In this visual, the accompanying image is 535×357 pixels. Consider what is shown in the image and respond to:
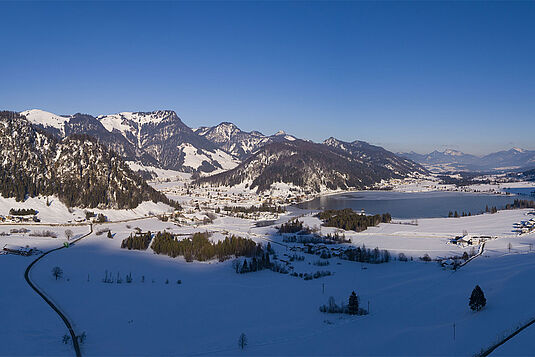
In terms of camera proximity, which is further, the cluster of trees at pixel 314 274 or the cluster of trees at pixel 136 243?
the cluster of trees at pixel 136 243

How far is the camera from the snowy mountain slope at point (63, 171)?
9762cm

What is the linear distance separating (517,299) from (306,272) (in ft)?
85.7

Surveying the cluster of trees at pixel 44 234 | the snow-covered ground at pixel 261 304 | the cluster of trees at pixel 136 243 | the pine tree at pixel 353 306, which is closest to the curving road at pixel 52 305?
the snow-covered ground at pixel 261 304

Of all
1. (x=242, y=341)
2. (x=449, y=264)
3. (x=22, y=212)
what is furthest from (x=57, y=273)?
(x=449, y=264)

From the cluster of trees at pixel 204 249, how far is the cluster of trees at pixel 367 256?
15256 millimetres

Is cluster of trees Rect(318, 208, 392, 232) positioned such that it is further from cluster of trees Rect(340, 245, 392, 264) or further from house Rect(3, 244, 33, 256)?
house Rect(3, 244, 33, 256)

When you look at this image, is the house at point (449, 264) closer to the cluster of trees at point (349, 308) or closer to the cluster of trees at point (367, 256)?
the cluster of trees at point (367, 256)

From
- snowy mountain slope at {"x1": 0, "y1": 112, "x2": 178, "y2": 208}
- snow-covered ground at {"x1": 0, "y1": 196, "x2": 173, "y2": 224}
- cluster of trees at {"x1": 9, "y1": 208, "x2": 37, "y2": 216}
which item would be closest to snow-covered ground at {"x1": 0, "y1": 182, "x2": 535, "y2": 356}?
cluster of trees at {"x1": 9, "y1": 208, "x2": 37, "y2": 216}

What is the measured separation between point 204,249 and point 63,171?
6717 cm

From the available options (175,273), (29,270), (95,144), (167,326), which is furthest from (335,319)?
(95,144)

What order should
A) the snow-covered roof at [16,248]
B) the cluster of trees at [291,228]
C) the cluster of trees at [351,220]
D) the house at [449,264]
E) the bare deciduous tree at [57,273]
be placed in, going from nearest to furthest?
1. the bare deciduous tree at [57,273]
2. the house at [449,264]
3. the snow-covered roof at [16,248]
4. the cluster of trees at [291,228]
5. the cluster of trees at [351,220]

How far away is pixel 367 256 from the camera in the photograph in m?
61.1

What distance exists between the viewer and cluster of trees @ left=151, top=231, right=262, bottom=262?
205ft

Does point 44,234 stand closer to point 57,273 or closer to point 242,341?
point 57,273
